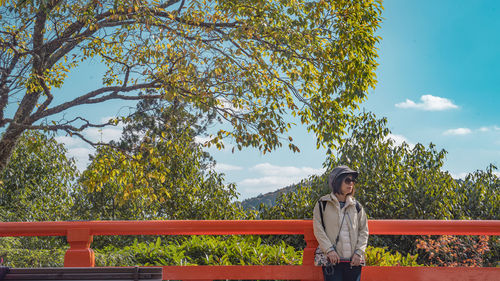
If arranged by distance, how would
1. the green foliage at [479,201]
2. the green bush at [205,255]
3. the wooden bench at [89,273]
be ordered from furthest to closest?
the green foliage at [479,201] < the green bush at [205,255] < the wooden bench at [89,273]

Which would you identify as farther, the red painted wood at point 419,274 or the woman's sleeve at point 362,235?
the red painted wood at point 419,274

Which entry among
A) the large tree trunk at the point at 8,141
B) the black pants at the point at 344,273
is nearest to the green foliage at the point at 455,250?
the black pants at the point at 344,273

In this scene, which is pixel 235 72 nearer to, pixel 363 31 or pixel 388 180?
pixel 363 31

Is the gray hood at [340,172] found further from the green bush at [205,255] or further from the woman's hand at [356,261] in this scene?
the green bush at [205,255]

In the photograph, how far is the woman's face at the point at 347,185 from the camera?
178 inches

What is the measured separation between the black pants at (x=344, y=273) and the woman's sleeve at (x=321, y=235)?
0.21 meters

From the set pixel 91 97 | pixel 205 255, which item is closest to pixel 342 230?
pixel 205 255

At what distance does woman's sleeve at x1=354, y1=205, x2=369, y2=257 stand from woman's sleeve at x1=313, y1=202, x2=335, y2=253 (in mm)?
251

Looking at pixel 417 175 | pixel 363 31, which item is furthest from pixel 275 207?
pixel 363 31

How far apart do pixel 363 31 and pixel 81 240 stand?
6852 millimetres

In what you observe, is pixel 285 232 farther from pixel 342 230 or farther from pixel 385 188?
pixel 385 188

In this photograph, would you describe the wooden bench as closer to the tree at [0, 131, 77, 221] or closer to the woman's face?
the woman's face

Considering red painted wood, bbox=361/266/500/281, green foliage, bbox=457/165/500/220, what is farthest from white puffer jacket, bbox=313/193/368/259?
green foliage, bbox=457/165/500/220

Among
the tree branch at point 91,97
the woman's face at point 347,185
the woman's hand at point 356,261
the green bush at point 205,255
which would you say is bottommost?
the green bush at point 205,255
